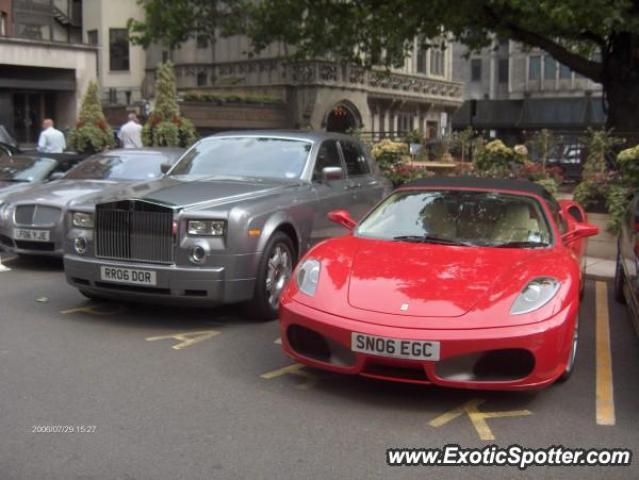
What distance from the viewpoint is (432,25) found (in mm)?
17406

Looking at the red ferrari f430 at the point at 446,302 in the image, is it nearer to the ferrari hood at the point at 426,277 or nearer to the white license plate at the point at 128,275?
the ferrari hood at the point at 426,277

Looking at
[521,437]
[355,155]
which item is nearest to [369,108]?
[355,155]

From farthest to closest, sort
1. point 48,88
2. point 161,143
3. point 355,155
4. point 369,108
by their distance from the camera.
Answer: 1. point 369,108
2. point 48,88
3. point 161,143
4. point 355,155

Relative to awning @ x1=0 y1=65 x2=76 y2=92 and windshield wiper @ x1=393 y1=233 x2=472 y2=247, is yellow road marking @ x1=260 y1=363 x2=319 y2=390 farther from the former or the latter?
awning @ x1=0 y1=65 x2=76 y2=92

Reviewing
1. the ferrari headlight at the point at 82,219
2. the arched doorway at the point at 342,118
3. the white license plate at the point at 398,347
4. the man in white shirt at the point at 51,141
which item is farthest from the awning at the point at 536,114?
the white license plate at the point at 398,347

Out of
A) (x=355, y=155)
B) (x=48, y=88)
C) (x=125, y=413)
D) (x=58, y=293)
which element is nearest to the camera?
(x=125, y=413)

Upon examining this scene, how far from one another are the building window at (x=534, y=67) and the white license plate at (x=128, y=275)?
54306 millimetres

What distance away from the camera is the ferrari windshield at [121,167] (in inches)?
405

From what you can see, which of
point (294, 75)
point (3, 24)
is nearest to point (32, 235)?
point (294, 75)

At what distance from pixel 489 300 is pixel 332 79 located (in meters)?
29.9

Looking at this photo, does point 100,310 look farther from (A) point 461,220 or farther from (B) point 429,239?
(A) point 461,220

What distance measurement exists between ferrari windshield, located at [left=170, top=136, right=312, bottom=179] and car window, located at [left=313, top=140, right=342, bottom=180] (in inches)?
6.3

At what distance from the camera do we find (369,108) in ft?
124

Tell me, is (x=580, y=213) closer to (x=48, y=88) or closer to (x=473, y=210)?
(x=473, y=210)
